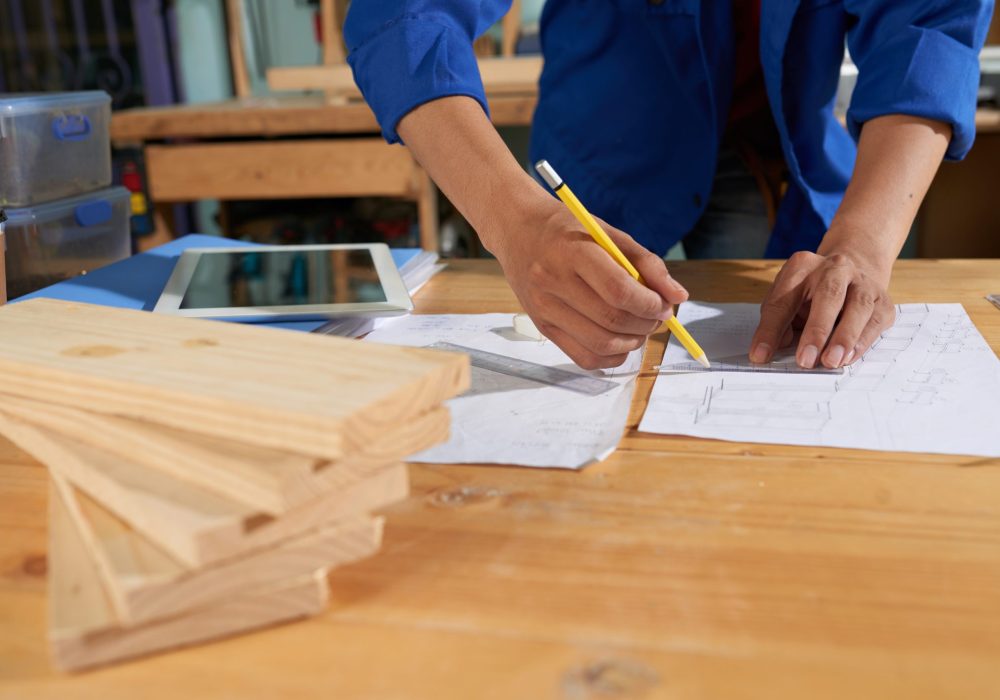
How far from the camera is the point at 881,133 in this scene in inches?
33.4

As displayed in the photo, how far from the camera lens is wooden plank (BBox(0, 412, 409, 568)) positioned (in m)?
0.31

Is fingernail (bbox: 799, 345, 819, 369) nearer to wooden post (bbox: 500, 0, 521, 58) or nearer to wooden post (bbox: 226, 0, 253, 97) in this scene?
wooden post (bbox: 500, 0, 521, 58)

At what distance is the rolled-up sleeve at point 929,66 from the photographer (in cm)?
83

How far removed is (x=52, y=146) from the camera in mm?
900

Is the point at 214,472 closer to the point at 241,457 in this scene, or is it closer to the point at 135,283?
the point at 241,457

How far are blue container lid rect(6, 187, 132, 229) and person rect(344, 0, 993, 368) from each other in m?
0.33

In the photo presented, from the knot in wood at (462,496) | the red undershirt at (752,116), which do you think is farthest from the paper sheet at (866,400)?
the red undershirt at (752,116)

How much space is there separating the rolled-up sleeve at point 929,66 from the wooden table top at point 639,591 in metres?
0.50

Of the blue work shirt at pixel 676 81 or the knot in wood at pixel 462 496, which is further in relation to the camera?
the blue work shirt at pixel 676 81

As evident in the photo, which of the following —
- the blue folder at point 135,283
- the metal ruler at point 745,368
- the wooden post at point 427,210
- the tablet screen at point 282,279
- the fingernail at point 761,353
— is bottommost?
the wooden post at point 427,210

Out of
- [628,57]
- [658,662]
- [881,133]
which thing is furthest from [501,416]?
[628,57]

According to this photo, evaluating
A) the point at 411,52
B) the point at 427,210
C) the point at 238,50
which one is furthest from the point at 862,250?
the point at 238,50

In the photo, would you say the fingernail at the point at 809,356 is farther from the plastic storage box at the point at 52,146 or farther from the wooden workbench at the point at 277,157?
the wooden workbench at the point at 277,157

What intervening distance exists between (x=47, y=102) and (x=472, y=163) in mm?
470
